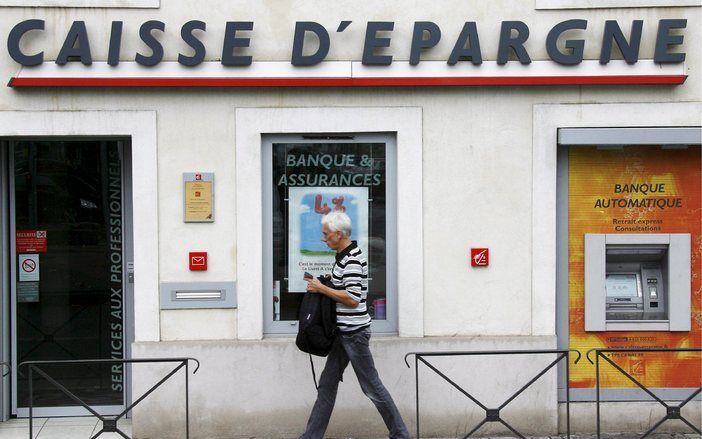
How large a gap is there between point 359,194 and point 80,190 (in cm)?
241

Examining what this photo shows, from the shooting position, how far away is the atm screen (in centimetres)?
711

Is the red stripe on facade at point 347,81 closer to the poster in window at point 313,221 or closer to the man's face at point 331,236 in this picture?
the poster in window at point 313,221

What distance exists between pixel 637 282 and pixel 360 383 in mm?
2701

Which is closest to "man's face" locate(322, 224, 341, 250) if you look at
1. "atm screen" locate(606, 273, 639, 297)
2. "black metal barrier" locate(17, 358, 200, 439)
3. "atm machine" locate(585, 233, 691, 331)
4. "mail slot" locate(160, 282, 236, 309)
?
"mail slot" locate(160, 282, 236, 309)

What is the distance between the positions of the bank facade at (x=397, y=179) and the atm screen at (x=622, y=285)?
17 centimetres

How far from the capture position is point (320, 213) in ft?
22.9

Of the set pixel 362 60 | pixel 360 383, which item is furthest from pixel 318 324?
pixel 362 60

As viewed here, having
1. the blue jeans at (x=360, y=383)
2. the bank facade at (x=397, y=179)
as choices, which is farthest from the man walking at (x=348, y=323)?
the bank facade at (x=397, y=179)

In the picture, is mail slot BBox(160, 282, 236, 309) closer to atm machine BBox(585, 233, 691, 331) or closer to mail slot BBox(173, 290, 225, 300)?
mail slot BBox(173, 290, 225, 300)

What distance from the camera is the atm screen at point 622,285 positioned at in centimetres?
711

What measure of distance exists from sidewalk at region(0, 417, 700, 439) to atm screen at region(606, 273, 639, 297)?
117 cm

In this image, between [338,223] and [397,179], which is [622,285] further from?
[338,223]

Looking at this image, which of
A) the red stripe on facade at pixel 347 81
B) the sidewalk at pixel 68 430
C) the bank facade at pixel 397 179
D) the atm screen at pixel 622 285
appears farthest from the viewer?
the atm screen at pixel 622 285

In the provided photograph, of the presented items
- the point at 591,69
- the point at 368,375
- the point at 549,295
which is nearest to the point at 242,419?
the point at 368,375
